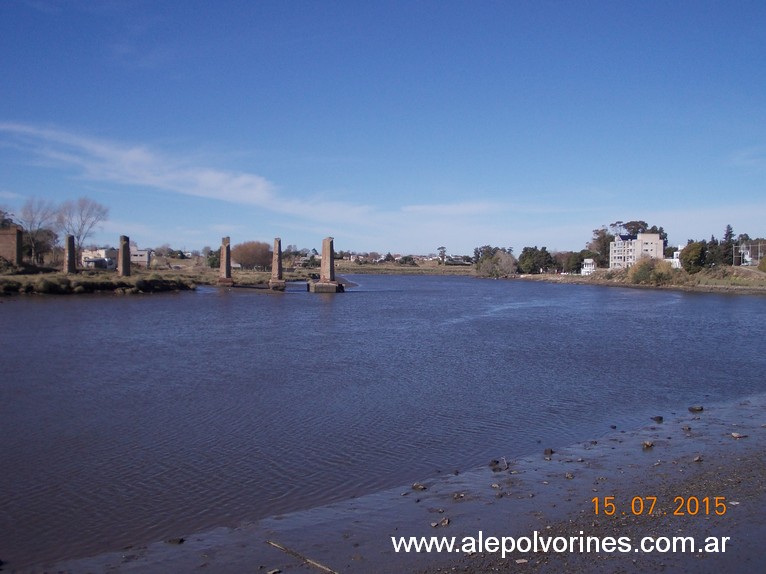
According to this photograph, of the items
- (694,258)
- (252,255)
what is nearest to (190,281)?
(252,255)

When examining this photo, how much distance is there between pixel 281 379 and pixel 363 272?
132m

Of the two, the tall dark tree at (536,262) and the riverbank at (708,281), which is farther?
the tall dark tree at (536,262)

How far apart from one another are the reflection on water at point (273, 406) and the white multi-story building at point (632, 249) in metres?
78.3

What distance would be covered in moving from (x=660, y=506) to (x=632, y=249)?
108 m

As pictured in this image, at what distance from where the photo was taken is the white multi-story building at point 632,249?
101938mm

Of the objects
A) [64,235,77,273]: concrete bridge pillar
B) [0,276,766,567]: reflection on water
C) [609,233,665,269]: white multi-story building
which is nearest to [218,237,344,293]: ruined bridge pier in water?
[64,235,77,273]: concrete bridge pillar

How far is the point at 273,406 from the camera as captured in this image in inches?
494

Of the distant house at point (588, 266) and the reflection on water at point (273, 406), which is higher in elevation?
the distant house at point (588, 266)

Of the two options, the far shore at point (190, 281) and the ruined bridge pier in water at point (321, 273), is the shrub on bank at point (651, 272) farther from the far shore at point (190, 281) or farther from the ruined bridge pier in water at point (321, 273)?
the ruined bridge pier in water at point (321, 273)

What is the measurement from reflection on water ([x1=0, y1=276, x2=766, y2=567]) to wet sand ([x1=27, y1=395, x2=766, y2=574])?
1.72 ft

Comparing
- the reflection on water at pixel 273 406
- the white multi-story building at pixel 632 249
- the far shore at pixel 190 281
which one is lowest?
the reflection on water at pixel 273 406

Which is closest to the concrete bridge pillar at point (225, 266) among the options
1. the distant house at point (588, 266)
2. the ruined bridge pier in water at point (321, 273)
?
the ruined bridge pier in water at point (321, 273)

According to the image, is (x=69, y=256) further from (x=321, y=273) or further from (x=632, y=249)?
(x=632, y=249)

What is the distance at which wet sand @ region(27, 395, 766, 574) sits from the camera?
5.54 metres
